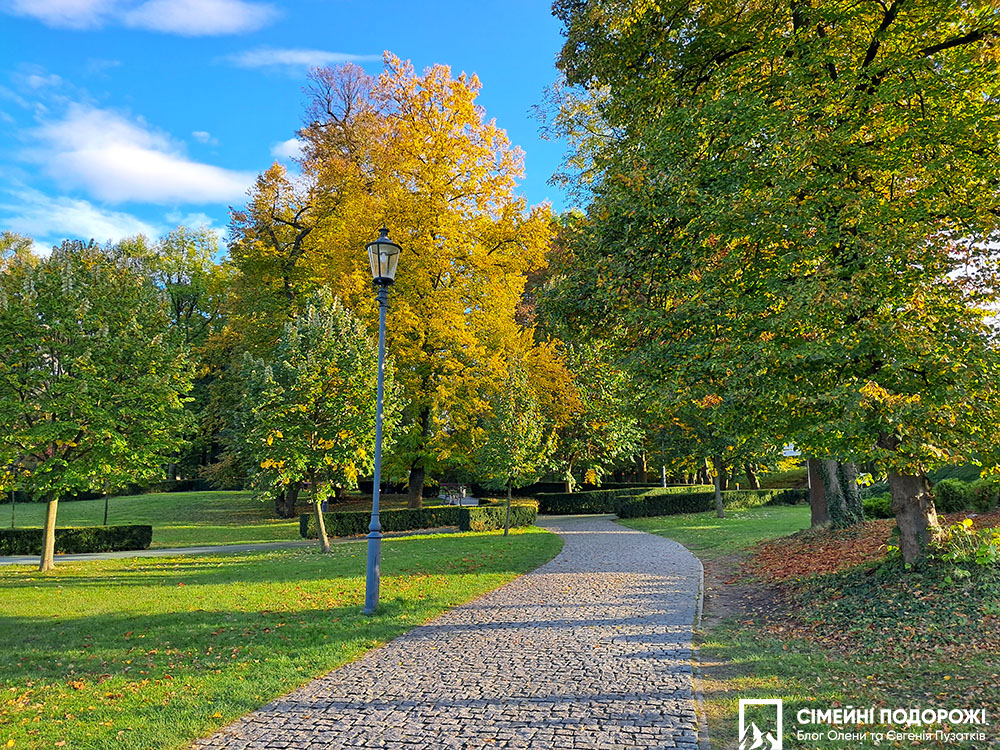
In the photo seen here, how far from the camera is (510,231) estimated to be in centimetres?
2119

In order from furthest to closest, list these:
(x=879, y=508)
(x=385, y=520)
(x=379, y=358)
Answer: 1. (x=385, y=520)
2. (x=879, y=508)
3. (x=379, y=358)

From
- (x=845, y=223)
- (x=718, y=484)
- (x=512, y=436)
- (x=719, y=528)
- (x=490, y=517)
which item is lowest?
(x=719, y=528)

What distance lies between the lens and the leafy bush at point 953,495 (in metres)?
13.7

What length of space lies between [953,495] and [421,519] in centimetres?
1657

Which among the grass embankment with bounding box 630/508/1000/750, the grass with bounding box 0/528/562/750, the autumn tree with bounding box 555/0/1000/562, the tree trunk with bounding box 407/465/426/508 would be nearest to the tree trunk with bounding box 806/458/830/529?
the grass embankment with bounding box 630/508/1000/750

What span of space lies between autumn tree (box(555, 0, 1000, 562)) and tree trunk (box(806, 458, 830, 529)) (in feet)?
25.8

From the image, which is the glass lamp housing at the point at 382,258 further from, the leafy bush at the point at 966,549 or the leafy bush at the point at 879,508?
the leafy bush at the point at 879,508

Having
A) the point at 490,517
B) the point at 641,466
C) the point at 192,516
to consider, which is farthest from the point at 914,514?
the point at 641,466

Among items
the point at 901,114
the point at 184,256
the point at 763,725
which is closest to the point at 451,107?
the point at 901,114

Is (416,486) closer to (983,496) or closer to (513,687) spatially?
(983,496)

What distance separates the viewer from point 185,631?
310 inches

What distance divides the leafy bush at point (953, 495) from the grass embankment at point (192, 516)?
19.6 metres

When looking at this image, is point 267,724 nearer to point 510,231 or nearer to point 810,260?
point 810,260

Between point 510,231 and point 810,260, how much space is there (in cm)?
1493
